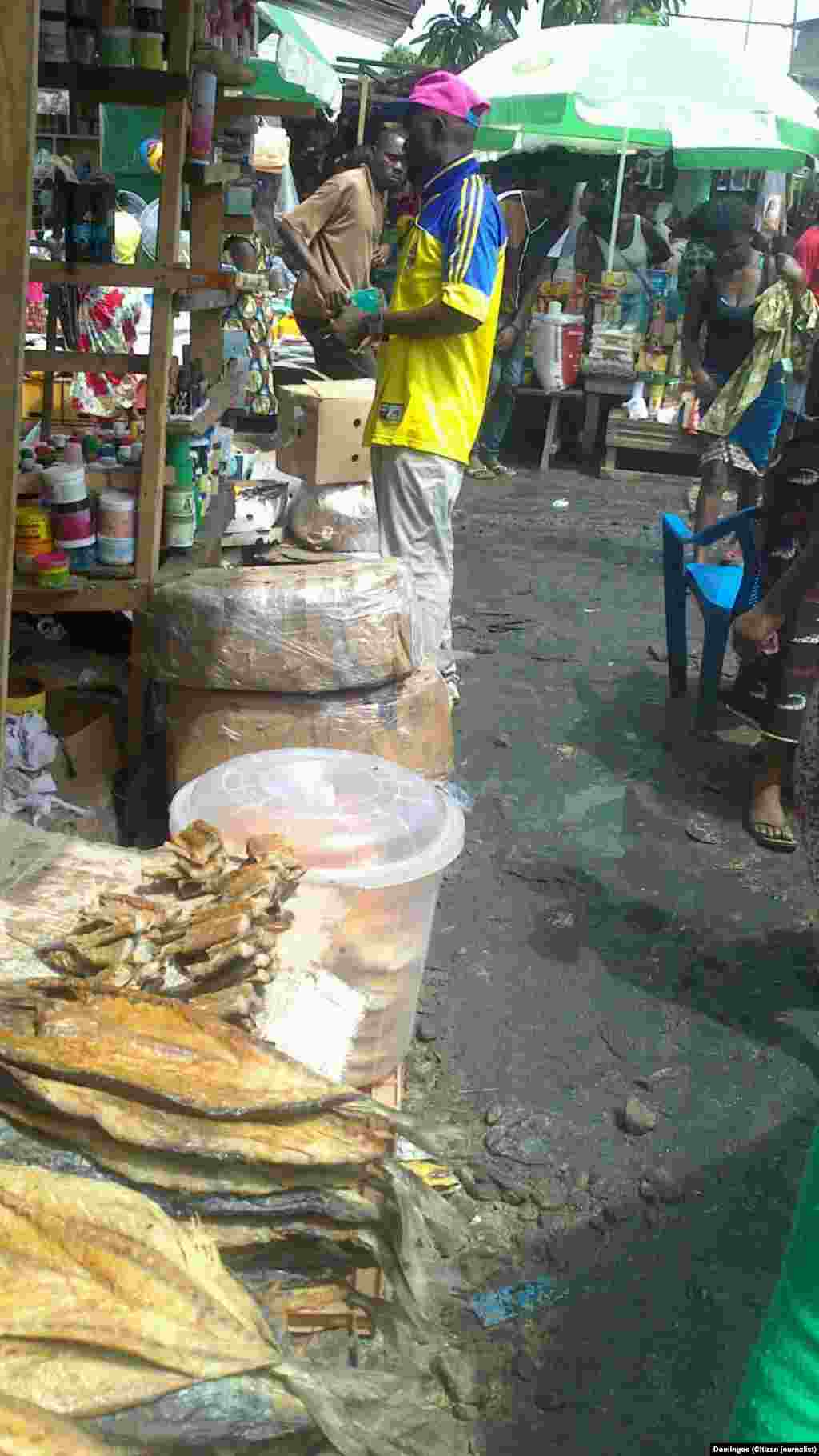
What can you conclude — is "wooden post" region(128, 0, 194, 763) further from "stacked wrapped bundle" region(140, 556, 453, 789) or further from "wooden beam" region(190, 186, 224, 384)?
"wooden beam" region(190, 186, 224, 384)

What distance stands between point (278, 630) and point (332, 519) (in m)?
2.75

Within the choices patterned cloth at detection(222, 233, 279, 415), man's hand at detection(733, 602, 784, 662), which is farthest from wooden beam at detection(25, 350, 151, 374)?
patterned cloth at detection(222, 233, 279, 415)

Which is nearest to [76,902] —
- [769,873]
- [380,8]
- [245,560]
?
[769,873]

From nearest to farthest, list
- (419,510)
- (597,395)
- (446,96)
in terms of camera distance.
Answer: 1. (446,96)
2. (419,510)
3. (597,395)

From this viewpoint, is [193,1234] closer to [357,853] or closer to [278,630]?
[357,853]

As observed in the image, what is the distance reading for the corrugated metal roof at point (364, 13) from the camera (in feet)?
17.3

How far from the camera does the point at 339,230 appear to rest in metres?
7.49

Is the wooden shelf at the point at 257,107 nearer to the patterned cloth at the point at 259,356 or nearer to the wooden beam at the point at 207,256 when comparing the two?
the wooden beam at the point at 207,256

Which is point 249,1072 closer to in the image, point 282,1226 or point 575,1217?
point 282,1226

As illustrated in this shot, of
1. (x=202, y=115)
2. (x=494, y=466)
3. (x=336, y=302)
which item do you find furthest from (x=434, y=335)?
(x=494, y=466)

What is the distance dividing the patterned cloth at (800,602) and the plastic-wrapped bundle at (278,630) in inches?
52.0

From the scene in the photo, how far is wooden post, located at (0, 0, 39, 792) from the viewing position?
1266 mm

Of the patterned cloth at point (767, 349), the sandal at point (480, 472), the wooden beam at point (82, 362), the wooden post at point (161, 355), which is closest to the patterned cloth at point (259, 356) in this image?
the sandal at point (480, 472)

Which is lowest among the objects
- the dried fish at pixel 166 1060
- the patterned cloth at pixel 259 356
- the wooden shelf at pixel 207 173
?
the dried fish at pixel 166 1060
